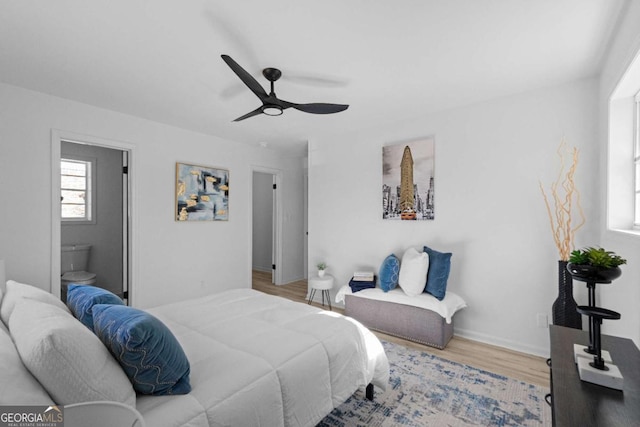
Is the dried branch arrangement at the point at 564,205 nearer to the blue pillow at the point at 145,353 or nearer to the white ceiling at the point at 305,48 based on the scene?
the white ceiling at the point at 305,48

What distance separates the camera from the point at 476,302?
324 cm

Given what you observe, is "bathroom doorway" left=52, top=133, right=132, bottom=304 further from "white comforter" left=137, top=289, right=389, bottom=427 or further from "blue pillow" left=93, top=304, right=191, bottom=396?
"blue pillow" left=93, top=304, right=191, bottom=396

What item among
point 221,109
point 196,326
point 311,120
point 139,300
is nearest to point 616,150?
point 311,120

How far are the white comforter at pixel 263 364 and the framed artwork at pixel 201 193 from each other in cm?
211

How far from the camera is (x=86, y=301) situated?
157 centimetres

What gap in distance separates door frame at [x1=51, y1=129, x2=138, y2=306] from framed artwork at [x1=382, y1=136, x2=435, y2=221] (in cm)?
311

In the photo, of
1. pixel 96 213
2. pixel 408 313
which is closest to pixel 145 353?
pixel 408 313

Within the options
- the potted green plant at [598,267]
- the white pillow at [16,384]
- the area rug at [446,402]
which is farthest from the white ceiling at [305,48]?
the area rug at [446,402]

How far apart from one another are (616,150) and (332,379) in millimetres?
2545

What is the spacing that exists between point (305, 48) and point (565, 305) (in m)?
2.92

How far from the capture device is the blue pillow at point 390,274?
3.43 metres

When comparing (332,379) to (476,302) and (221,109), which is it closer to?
(476,302)

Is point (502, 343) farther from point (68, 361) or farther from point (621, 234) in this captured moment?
point (68, 361)

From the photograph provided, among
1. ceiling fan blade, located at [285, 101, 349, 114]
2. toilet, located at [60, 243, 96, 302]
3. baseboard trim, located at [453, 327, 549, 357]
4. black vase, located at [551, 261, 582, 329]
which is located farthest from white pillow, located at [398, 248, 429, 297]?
toilet, located at [60, 243, 96, 302]
